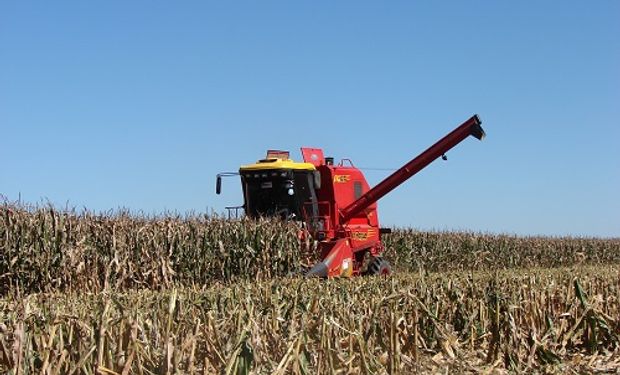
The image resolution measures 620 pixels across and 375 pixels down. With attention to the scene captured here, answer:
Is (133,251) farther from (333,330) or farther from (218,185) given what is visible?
(333,330)

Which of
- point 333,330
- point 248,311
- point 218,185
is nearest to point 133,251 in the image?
point 218,185

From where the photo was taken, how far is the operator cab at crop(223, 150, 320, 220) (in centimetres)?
1357

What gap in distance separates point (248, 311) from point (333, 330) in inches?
22.9

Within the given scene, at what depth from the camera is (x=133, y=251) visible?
12211 mm

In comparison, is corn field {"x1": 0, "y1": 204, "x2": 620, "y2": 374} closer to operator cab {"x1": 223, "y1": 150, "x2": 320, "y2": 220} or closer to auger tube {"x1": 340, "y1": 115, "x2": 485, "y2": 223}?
operator cab {"x1": 223, "y1": 150, "x2": 320, "y2": 220}

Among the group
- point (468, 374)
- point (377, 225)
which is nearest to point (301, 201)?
point (377, 225)

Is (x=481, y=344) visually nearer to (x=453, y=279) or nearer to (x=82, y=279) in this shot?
(x=453, y=279)

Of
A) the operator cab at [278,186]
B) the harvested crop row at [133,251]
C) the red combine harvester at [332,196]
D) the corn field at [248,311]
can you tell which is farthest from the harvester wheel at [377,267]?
the operator cab at [278,186]

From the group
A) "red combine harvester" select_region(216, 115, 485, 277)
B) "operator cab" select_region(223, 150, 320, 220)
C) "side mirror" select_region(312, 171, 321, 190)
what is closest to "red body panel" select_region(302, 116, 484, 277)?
"red combine harvester" select_region(216, 115, 485, 277)

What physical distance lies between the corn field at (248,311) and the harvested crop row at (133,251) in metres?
0.02

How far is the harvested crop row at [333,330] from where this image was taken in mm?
3549

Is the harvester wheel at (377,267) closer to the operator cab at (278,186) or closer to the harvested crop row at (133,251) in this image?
the harvested crop row at (133,251)

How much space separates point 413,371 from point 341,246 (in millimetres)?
8342

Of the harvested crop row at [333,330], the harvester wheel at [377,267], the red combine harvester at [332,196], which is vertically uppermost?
the red combine harvester at [332,196]
